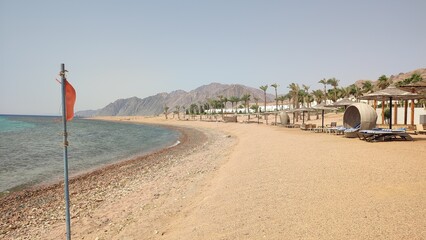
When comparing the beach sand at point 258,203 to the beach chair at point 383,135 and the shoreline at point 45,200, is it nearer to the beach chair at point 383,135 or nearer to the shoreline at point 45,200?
the shoreline at point 45,200

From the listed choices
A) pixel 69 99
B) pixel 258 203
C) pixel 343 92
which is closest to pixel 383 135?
pixel 258 203

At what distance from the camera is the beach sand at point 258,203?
16.0 ft

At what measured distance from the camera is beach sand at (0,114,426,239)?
16.0 feet

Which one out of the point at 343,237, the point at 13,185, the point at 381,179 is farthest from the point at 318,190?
the point at 13,185

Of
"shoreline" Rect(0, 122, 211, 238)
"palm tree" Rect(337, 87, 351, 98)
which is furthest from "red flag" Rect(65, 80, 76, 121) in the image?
"palm tree" Rect(337, 87, 351, 98)

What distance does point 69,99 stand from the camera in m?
4.66

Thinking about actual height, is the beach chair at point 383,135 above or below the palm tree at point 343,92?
below

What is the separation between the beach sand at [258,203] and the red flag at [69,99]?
286 centimetres

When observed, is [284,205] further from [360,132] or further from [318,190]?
[360,132]

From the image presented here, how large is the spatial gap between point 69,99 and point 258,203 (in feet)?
14.0

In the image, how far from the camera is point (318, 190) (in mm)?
6691

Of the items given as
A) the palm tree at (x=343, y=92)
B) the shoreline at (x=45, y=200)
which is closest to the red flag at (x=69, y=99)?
the shoreline at (x=45, y=200)

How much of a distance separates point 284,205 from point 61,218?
619 centimetres

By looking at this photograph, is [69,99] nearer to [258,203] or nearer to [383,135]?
[258,203]
